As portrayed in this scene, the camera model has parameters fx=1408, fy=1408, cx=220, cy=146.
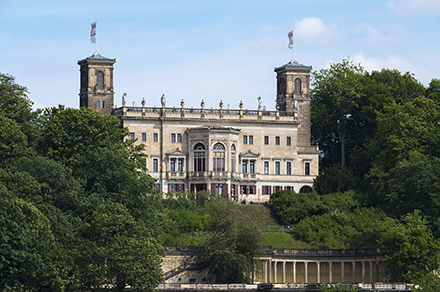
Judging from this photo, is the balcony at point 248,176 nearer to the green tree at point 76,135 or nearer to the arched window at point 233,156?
the arched window at point 233,156

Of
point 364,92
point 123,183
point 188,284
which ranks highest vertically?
point 364,92

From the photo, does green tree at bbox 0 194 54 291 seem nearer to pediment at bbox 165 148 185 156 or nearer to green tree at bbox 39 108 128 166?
green tree at bbox 39 108 128 166

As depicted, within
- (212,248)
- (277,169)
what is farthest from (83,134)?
(277,169)

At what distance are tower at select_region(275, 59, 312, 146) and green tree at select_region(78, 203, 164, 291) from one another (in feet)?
132

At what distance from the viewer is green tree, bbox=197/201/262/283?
104m

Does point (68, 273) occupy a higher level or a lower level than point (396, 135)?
lower

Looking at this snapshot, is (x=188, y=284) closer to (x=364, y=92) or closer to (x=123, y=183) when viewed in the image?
(x=123, y=183)

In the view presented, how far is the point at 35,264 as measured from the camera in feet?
307

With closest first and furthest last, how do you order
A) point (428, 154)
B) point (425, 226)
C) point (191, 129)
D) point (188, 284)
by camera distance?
1. point (188, 284)
2. point (425, 226)
3. point (428, 154)
4. point (191, 129)

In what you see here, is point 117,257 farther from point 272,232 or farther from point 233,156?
point 233,156

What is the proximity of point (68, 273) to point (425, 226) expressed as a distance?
30281 millimetres

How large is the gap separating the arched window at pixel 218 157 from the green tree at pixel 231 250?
23.5m

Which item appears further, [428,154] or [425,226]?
[428,154]

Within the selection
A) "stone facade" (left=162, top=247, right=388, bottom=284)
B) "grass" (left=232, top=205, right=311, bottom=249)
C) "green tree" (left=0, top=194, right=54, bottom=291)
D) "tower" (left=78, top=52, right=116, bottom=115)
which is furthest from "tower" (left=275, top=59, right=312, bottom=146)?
"green tree" (left=0, top=194, right=54, bottom=291)
